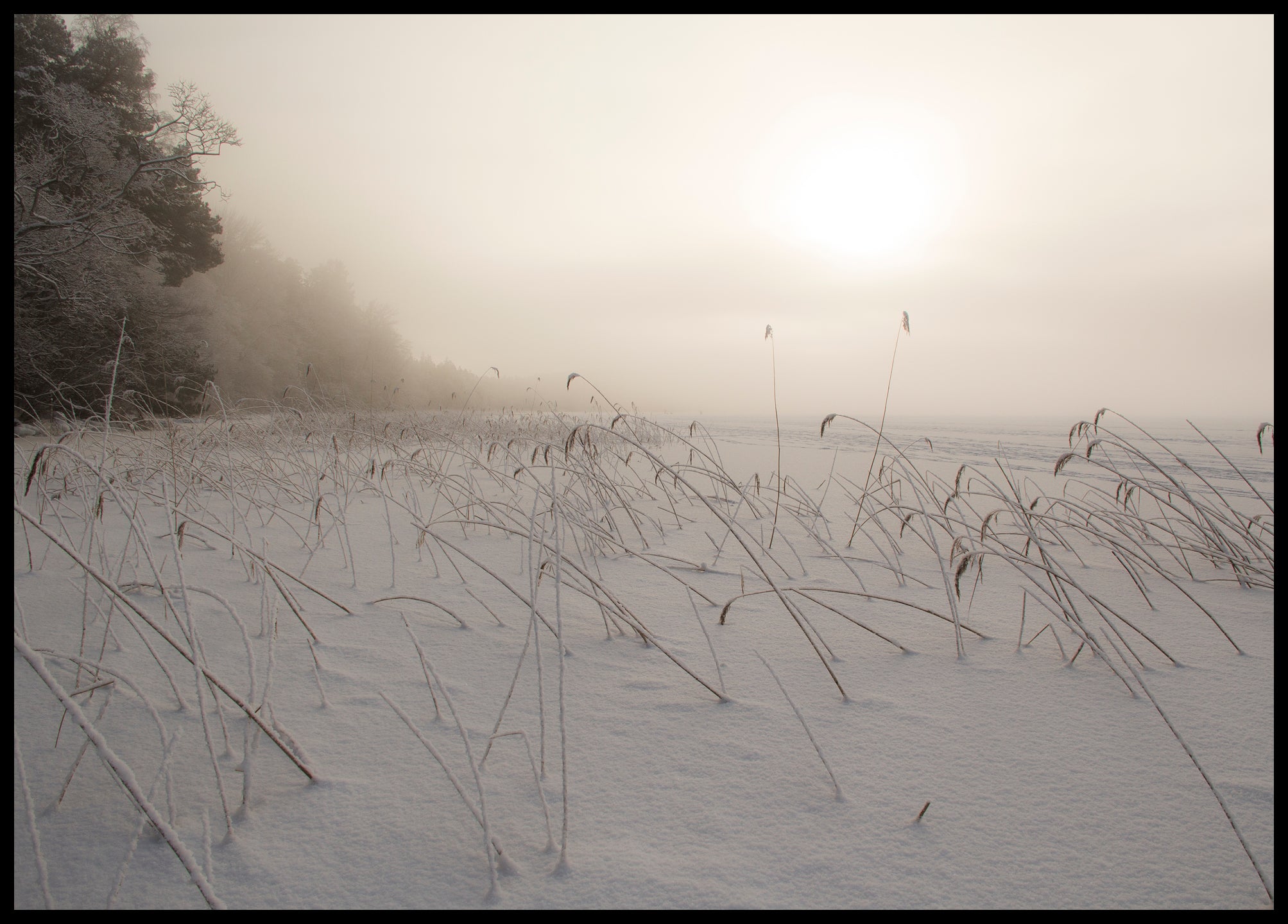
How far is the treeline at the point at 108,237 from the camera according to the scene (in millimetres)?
7168

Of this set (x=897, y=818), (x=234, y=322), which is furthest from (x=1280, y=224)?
(x=234, y=322)

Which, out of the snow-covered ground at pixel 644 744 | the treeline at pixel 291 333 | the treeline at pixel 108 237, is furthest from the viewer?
the treeline at pixel 291 333

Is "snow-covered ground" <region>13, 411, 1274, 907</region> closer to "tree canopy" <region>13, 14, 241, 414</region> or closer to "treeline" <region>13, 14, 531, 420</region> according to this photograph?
"treeline" <region>13, 14, 531, 420</region>

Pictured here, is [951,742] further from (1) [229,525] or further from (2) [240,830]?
(1) [229,525]

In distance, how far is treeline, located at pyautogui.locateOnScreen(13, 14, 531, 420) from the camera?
7.17 m

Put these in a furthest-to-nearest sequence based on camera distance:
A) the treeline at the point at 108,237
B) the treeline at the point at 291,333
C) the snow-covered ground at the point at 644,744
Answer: the treeline at the point at 291,333, the treeline at the point at 108,237, the snow-covered ground at the point at 644,744

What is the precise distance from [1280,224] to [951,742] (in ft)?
5.57

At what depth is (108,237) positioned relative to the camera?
7.43 m

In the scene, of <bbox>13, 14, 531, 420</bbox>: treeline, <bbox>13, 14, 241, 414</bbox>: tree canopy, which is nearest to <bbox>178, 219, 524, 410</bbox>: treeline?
<bbox>13, 14, 531, 420</bbox>: treeline

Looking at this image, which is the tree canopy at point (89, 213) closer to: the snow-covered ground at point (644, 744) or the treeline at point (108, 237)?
the treeline at point (108, 237)

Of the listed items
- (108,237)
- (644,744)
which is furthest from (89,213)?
(644,744)

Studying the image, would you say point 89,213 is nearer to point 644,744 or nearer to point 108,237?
point 108,237

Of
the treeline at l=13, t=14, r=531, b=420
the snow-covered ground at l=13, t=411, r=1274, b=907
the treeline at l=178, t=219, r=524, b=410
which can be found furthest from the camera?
the treeline at l=178, t=219, r=524, b=410

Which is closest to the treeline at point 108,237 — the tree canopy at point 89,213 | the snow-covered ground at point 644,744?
the tree canopy at point 89,213
